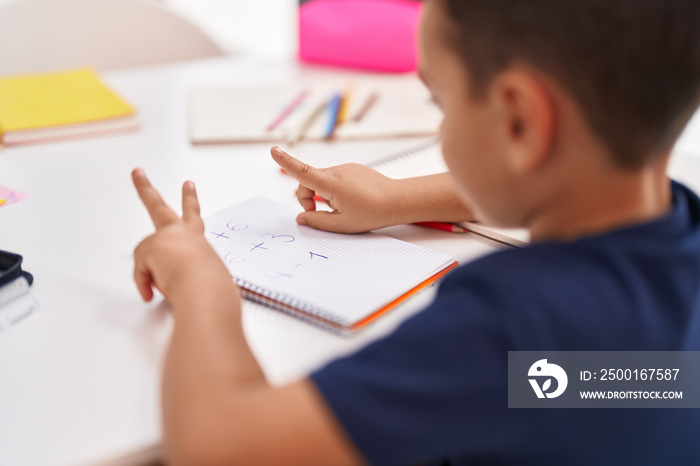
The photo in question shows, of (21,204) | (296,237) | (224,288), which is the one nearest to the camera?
(224,288)

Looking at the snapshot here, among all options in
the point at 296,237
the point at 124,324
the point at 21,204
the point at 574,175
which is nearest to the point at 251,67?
the point at 21,204

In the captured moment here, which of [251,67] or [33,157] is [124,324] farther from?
[251,67]

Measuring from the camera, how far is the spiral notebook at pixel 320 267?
1.86 ft

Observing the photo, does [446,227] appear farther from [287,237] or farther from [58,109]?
[58,109]

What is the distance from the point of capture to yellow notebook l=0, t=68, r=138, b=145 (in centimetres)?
100

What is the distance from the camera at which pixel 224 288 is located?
1.74 ft

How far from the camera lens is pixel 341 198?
708 mm

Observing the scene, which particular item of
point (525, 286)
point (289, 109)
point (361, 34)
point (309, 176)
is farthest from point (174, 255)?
point (361, 34)

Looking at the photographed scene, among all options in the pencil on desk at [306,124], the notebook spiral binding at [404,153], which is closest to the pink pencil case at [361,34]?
the pencil on desk at [306,124]

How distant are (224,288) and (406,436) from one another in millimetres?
206

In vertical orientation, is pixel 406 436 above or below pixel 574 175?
below

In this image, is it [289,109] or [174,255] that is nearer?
[174,255]

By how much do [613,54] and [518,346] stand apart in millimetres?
182

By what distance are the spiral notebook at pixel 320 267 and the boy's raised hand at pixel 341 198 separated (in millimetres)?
12
